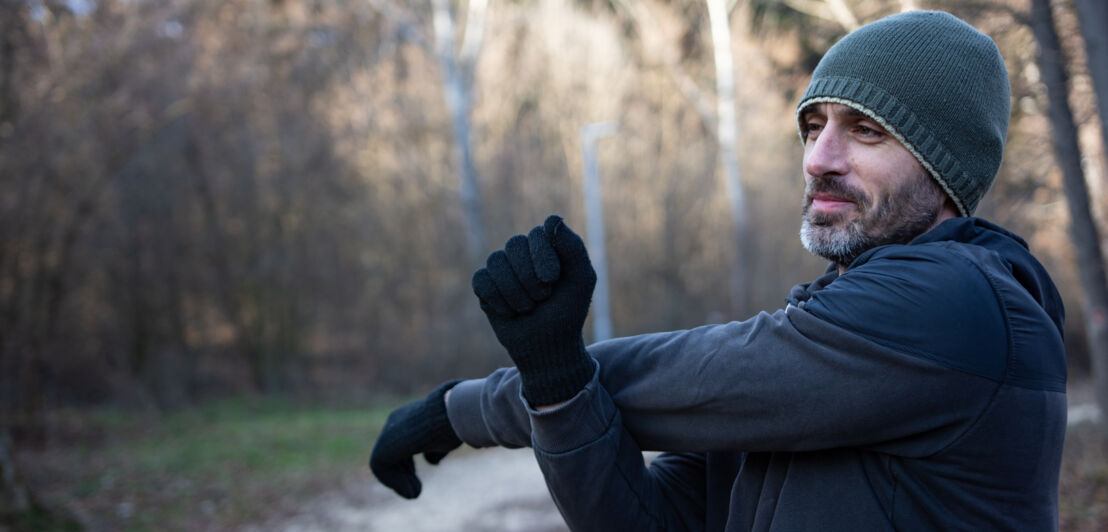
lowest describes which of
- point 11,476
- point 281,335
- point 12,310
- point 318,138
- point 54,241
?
point 281,335

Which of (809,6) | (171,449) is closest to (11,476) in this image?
(171,449)

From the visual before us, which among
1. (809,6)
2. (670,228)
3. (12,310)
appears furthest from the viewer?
(670,228)

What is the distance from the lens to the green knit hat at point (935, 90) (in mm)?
1418

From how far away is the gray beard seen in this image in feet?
4.80

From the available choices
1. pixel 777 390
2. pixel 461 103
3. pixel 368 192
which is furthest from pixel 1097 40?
pixel 368 192

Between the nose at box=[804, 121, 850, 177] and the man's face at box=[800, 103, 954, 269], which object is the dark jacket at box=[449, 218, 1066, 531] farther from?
the nose at box=[804, 121, 850, 177]

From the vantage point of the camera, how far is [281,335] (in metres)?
24.4

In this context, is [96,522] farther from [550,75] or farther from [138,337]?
[550,75]

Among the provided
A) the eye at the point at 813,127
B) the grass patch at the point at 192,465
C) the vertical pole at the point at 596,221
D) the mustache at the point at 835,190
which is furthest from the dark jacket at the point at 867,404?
the vertical pole at the point at 596,221

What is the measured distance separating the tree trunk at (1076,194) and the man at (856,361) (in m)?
7.24

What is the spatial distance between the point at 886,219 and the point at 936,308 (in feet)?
1.02

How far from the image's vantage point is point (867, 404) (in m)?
1.20

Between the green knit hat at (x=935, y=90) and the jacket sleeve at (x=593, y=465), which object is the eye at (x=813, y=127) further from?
the jacket sleeve at (x=593, y=465)

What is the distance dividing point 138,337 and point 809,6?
58.2 ft
